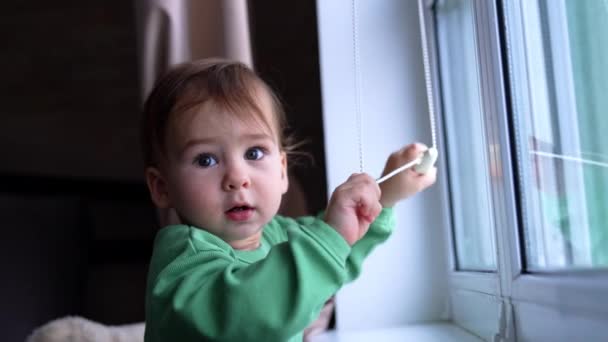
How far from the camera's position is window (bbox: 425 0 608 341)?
62cm

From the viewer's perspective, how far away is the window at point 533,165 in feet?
2.03

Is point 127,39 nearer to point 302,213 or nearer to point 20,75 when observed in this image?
point 20,75

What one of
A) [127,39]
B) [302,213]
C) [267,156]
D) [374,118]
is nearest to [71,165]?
[127,39]

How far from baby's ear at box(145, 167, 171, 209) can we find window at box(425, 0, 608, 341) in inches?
17.0

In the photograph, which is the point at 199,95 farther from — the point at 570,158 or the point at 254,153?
the point at 570,158

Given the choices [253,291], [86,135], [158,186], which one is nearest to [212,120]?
[158,186]

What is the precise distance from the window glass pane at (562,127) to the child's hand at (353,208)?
198mm

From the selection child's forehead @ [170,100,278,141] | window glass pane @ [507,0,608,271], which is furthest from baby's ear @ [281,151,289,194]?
window glass pane @ [507,0,608,271]

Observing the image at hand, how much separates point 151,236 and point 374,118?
1.48 metres

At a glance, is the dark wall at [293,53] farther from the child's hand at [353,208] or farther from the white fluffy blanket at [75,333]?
the child's hand at [353,208]

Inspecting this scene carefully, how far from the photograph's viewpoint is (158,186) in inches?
36.4

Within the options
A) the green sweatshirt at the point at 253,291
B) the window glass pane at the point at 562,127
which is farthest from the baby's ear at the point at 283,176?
the window glass pane at the point at 562,127

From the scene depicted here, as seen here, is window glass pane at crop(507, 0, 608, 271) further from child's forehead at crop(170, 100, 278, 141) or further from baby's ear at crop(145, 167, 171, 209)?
baby's ear at crop(145, 167, 171, 209)

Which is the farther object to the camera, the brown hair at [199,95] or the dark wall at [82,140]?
the dark wall at [82,140]
